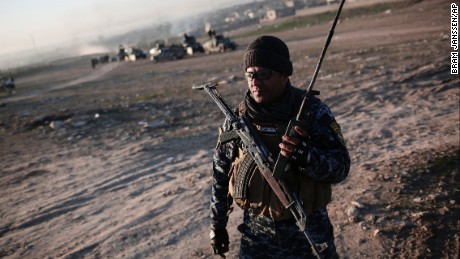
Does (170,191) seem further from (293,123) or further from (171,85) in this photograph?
(171,85)

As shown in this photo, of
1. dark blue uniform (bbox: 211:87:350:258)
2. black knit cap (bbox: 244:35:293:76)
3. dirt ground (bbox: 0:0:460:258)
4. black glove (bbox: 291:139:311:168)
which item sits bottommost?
dirt ground (bbox: 0:0:460:258)

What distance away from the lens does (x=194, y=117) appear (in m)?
8.45

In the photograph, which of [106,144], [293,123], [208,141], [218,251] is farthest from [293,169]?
[106,144]

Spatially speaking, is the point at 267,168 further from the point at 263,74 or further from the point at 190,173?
the point at 190,173

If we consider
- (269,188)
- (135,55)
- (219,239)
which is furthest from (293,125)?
(135,55)

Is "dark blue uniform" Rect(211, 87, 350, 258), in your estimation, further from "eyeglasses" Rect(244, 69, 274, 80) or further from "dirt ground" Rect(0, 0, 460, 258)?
"dirt ground" Rect(0, 0, 460, 258)

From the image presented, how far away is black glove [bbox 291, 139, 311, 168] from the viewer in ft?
5.58

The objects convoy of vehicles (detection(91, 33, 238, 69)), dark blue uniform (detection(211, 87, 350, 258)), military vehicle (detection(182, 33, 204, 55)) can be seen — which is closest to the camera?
dark blue uniform (detection(211, 87, 350, 258))

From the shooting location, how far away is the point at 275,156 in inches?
77.5

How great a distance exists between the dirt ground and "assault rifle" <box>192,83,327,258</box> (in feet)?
5.61

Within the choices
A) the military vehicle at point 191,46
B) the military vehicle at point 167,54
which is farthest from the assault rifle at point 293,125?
the military vehicle at point 191,46

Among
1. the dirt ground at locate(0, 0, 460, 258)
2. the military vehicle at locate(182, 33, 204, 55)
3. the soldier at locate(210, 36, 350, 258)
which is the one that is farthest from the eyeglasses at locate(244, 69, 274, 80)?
the military vehicle at locate(182, 33, 204, 55)

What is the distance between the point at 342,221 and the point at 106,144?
531 cm

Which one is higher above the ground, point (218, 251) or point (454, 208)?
point (218, 251)
